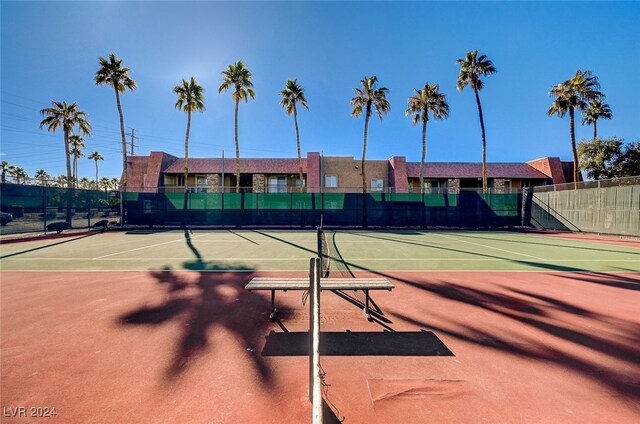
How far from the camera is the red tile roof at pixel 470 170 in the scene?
34.8m

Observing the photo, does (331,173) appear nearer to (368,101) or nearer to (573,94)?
(368,101)

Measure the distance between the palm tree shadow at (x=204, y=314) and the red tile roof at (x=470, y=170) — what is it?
32.4 meters

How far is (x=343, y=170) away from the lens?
34.3 m

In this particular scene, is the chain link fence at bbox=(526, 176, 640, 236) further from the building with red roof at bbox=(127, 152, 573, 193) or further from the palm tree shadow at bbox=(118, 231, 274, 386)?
the palm tree shadow at bbox=(118, 231, 274, 386)

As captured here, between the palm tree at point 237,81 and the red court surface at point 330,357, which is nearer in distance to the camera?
the red court surface at point 330,357

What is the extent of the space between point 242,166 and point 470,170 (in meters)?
29.8

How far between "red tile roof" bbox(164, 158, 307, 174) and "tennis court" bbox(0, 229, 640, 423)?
90.2ft

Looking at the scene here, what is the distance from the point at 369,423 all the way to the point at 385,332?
1870 mm

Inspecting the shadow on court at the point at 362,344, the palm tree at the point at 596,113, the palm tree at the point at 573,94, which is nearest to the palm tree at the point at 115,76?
the shadow on court at the point at 362,344

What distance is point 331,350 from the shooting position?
150 inches

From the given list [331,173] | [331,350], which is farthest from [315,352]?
[331,173]

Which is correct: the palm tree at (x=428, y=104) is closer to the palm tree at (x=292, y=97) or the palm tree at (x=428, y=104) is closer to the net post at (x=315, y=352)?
the palm tree at (x=292, y=97)

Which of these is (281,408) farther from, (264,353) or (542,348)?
(542,348)

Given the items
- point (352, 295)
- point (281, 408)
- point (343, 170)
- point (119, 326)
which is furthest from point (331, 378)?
point (343, 170)
